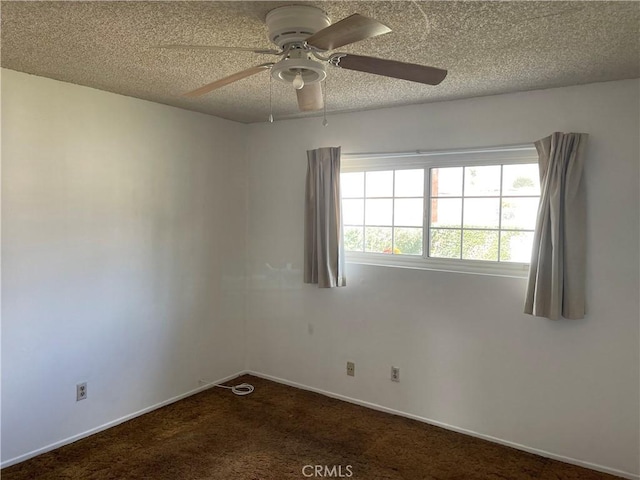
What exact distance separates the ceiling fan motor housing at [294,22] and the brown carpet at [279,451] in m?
2.32

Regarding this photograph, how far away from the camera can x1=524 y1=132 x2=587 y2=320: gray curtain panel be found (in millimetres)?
2633

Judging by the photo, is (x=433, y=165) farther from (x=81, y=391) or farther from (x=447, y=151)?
(x=81, y=391)

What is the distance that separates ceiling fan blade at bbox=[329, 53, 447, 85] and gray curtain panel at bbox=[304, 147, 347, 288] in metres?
1.76

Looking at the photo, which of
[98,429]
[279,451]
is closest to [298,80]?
[279,451]

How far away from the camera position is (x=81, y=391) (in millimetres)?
2996

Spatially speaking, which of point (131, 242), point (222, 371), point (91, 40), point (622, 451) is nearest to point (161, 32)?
point (91, 40)

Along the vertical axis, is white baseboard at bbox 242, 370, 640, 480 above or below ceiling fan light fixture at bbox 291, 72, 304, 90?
below

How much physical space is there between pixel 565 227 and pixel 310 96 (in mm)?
1703

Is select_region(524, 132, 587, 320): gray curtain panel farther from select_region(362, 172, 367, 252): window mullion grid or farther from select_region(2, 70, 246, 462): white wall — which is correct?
select_region(2, 70, 246, 462): white wall

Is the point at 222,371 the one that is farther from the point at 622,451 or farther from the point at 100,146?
the point at 622,451

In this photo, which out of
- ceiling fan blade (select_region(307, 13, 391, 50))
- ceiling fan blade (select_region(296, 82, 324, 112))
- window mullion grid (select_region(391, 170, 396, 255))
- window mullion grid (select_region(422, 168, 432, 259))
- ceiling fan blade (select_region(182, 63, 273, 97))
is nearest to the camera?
ceiling fan blade (select_region(307, 13, 391, 50))

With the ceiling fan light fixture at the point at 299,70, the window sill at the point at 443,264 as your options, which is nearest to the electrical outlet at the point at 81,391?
the window sill at the point at 443,264

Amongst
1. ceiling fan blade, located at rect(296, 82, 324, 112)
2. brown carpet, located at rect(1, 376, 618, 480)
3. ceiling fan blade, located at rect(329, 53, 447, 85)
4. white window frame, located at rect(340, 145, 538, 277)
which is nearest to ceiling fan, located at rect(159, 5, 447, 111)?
ceiling fan blade, located at rect(329, 53, 447, 85)

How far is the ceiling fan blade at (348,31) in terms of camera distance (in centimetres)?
137
